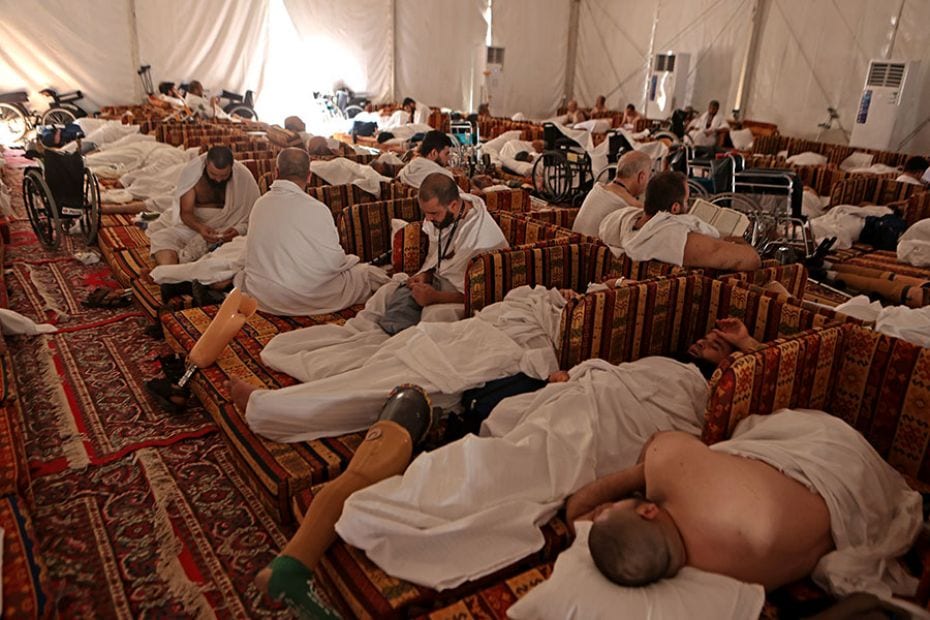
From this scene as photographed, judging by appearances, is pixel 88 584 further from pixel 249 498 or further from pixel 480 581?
pixel 480 581

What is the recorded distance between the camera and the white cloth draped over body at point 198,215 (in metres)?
4.24

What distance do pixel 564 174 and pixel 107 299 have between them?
407 centimetres

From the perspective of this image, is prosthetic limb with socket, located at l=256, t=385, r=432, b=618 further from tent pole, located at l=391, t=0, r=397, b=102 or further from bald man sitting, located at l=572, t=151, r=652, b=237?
tent pole, located at l=391, t=0, r=397, b=102

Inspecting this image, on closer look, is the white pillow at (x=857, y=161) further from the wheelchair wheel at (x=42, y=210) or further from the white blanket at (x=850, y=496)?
the wheelchair wheel at (x=42, y=210)

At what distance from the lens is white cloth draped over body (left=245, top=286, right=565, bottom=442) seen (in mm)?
2314

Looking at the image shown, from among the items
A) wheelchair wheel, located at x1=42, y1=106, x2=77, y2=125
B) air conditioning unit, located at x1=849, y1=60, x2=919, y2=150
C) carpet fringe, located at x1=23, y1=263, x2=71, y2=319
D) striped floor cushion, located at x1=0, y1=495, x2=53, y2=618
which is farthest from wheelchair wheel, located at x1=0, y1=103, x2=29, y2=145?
air conditioning unit, located at x1=849, y1=60, x2=919, y2=150

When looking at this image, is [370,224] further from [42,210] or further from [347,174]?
[42,210]

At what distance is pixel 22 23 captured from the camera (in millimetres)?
10102

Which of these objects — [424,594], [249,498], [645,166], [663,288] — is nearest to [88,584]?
[249,498]

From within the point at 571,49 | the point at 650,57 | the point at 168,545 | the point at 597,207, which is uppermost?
the point at 571,49

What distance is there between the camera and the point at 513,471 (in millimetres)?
1882

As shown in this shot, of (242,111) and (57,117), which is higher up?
(242,111)

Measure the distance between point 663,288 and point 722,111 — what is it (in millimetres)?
9791

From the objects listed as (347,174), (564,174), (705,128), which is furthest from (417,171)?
(705,128)
